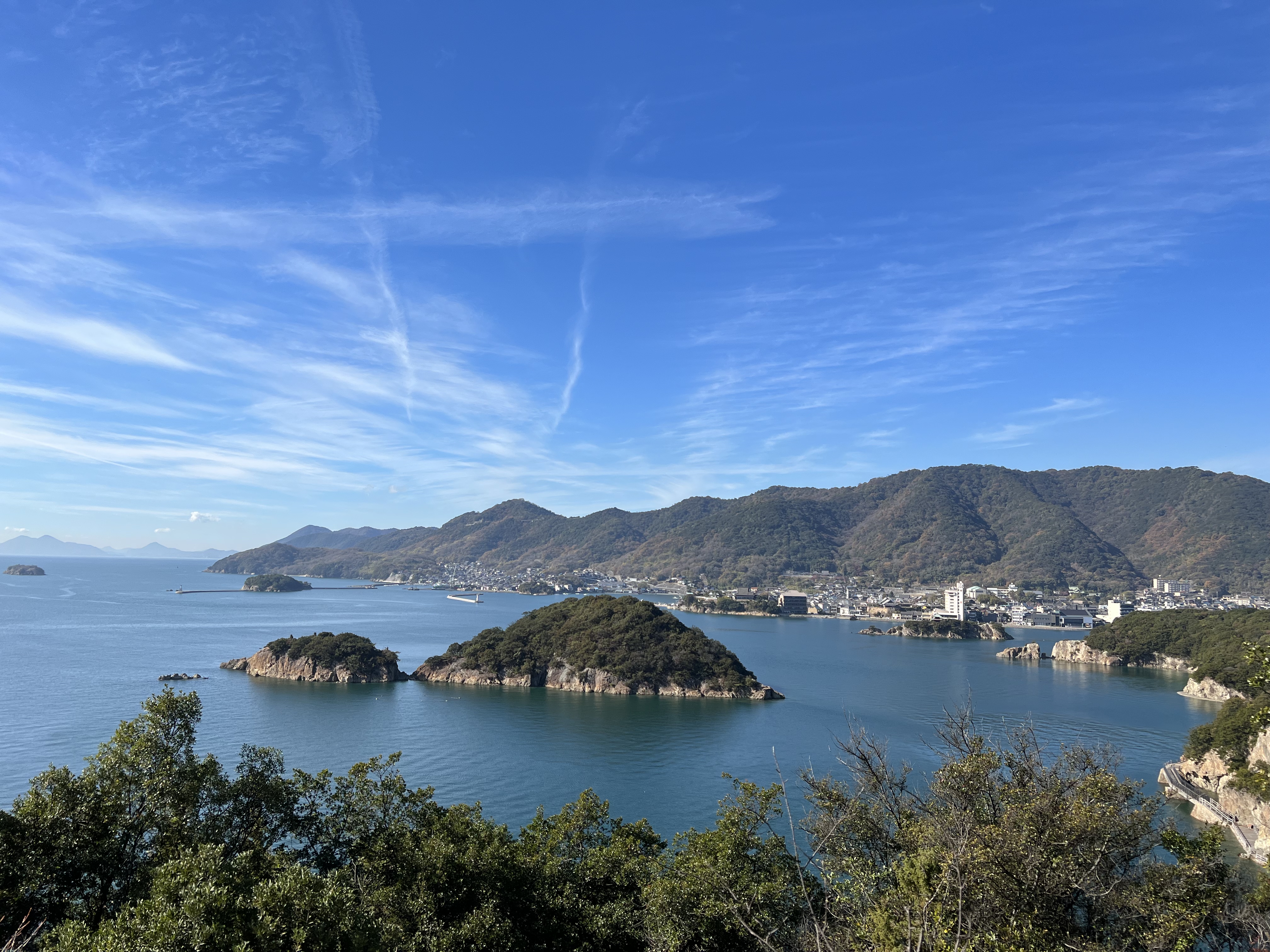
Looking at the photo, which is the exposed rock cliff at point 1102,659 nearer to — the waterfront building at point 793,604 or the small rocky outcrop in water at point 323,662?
the waterfront building at point 793,604

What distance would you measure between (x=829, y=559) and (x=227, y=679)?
153456 mm

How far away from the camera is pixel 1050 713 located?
1694 inches

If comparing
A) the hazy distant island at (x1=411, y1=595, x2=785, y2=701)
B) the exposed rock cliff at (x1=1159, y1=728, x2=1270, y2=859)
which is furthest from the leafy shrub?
the hazy distant island at (x1=411, y1=595, x2=785, y2=701)

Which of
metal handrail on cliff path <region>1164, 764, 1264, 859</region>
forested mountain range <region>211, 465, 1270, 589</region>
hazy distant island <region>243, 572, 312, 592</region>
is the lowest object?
metal handrail on cliff path <region>1164, 764, 1264, 859</region>

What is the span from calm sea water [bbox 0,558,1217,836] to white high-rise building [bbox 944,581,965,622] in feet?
87.2

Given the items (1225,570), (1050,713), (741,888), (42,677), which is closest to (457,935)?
(741,888)

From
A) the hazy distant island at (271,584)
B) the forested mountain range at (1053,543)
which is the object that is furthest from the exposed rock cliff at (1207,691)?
the hazy distant island at (271,584)

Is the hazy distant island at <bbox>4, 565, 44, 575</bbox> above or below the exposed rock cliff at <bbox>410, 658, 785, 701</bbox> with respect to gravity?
above

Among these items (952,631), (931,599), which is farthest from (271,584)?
(931,599)

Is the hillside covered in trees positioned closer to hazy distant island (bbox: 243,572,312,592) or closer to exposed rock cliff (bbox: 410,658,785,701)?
exposed rock cliff (bbox: 410,658,785,701)

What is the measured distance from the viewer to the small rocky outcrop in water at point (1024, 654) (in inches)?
2783

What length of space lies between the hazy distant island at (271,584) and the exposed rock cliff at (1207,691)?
141 m

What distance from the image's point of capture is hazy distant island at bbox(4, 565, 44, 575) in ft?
557

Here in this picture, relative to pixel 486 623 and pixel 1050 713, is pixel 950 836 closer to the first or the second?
pixel 1050 713
